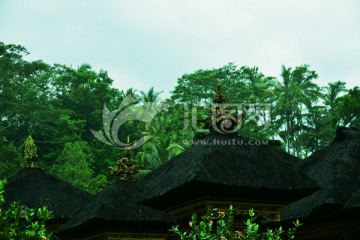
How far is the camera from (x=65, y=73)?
52.3 metres

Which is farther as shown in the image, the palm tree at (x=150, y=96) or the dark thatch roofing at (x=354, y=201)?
the palm tree at (x=150, y=96)

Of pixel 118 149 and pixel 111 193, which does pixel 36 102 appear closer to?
pixel 118 149

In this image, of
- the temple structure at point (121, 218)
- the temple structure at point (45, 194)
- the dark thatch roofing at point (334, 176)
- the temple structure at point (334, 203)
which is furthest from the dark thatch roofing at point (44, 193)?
the temple structure at point (334, 203)

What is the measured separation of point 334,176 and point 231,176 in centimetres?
316

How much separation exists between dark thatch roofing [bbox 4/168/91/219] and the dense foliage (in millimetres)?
16986

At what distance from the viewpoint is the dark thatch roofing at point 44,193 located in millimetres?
20109

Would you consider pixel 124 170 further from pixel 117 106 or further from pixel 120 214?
pixel 117 106

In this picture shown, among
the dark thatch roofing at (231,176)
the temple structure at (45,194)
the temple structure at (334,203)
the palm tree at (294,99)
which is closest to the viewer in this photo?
the dark thatch roofing at (231,176)

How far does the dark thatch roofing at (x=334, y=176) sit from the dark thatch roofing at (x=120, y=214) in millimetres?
3800

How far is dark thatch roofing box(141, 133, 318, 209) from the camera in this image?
1166cm

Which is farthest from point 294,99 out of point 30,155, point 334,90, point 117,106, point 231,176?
point 231,176

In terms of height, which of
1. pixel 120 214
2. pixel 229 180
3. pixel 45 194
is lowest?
pixel 120 214

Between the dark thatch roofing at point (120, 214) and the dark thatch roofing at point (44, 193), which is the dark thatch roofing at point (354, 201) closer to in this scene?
the dark thatch roofing at point (120, 214)

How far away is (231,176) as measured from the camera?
1184cm
